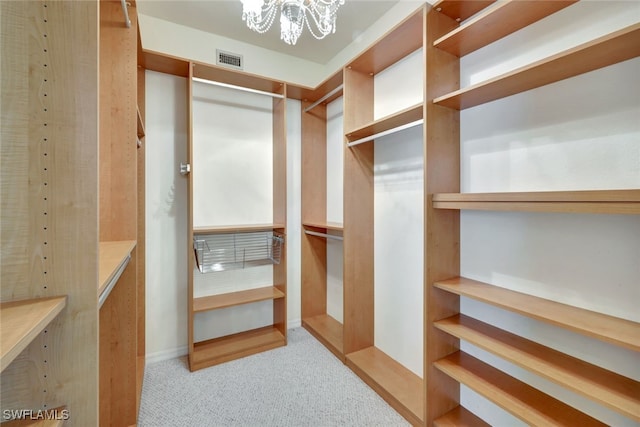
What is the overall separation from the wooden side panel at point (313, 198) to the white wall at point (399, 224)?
0.75 metres

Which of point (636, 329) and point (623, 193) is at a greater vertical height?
point (623, 193)

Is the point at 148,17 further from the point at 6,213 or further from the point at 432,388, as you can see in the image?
the point at 432,388

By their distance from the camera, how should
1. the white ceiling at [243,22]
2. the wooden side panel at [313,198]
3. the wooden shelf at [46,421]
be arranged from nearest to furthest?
the wooden shelf at [46,421] → the white ceiling at [243,22] → the wooden side panel at [313,198]

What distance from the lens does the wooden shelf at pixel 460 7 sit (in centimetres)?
153

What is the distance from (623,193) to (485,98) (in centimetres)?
81

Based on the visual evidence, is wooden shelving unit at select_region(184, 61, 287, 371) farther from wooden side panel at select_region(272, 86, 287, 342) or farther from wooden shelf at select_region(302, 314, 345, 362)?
wooden shelf at select_region(302, 314, 345, 362)

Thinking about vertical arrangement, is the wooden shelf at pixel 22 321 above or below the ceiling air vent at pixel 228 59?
below

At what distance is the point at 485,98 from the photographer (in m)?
1.53

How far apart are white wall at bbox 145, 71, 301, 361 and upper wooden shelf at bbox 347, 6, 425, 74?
95 centimetres

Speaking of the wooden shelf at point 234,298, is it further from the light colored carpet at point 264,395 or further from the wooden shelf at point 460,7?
the wooden shelf at point 460,7

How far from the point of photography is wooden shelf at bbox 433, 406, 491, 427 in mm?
1592

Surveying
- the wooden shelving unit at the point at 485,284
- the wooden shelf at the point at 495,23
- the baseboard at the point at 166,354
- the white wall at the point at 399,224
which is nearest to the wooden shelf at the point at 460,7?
the wooden shelving unit at the point at 485,284

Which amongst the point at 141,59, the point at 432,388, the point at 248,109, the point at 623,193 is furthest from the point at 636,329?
the point at 141,59

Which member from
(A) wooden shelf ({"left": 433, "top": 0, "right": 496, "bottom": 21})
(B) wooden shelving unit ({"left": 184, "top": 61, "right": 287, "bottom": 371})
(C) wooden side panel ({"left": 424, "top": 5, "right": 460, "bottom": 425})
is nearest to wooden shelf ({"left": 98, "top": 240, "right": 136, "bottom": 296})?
(B) wooden shelving unit ({"left": 184, "top": 61, "right": 287, "bottom": 371})
